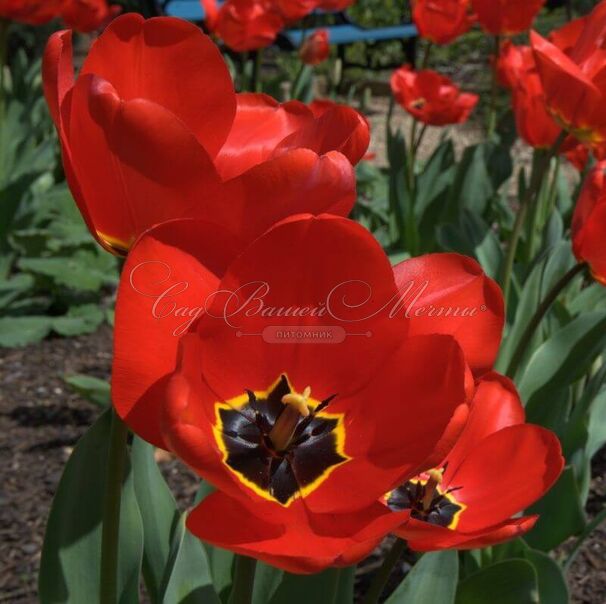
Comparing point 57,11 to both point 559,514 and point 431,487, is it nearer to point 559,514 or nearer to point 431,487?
point 559,514

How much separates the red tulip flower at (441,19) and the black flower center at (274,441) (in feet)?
9.08

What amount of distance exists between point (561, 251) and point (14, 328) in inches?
61.9

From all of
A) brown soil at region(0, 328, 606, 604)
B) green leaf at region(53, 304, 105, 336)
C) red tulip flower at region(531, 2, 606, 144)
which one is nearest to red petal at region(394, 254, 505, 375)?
red tulip flower at region(531, 2, 606, 144)

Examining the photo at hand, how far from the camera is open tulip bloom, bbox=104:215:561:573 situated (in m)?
0.56

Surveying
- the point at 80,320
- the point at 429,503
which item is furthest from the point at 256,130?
the point at 80,320

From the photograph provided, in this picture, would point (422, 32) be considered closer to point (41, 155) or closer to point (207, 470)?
point (41, 155)

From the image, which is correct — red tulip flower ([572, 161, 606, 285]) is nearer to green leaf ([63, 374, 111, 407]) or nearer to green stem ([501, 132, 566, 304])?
green stem ([501, 132, 566, 304])

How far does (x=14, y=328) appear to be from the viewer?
9.02 ft

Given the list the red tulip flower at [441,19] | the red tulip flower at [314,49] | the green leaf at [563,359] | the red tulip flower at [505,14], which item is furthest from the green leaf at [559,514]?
the red tulip flower at [314,49]

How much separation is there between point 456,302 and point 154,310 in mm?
211

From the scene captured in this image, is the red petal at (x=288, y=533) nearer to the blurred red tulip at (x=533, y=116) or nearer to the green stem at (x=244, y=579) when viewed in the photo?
the green stem at (x=244, y=579)

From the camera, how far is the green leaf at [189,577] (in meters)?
0.93

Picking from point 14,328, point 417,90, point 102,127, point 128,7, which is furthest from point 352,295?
point 128,7

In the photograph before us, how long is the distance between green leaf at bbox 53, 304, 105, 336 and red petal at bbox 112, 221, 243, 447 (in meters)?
2.32
